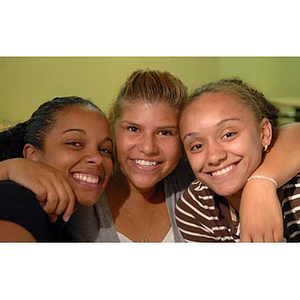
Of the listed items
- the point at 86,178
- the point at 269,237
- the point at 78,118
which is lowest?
the point at 269,237

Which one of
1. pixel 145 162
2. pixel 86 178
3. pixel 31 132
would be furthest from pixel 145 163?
pixel 31 132

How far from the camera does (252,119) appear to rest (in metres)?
0.90

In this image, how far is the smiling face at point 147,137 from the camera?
0.91 meters

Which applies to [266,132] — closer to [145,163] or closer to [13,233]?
[145,163]

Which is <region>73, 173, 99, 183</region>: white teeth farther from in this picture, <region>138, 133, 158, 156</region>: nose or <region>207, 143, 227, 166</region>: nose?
<region>207, 143, 227, 166</region>: nose

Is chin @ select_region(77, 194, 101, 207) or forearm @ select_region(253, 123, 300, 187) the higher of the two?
forearm @ select_region(253, 123, 300, 187)

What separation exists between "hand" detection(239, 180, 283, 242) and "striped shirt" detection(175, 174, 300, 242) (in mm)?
55

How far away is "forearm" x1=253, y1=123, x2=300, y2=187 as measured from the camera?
2.91 ft

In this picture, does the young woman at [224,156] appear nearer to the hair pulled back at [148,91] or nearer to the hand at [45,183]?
the hair pulled back at [148,91]

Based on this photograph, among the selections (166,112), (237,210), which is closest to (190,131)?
(166,112)

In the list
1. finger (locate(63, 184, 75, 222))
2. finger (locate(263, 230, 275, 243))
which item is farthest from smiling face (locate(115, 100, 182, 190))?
finger (locate(263, 230, 275, 243))

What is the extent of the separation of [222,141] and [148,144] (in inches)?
5.2

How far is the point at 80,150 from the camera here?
905 millimetres

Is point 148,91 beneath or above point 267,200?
above
